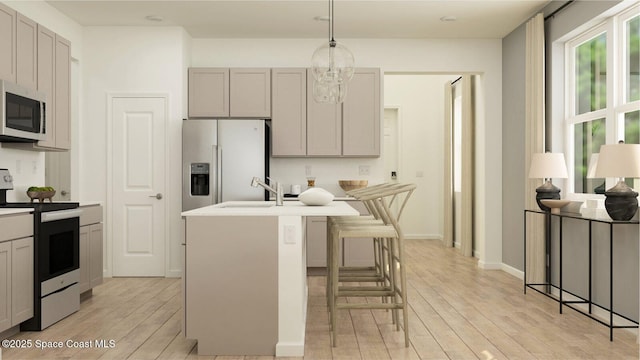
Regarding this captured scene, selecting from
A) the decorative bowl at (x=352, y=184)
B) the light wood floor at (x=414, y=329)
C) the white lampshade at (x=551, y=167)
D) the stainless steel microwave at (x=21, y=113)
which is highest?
the stainless steel microwave at (x=21, y=113)

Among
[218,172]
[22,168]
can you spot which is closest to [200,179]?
[218,172]

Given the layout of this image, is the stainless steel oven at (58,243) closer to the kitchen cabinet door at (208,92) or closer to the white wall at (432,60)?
the kitchen cabinet door at (208,92)

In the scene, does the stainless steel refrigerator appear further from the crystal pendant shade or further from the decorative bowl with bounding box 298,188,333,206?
the decorative bowl with bounding box 298,188,333,206

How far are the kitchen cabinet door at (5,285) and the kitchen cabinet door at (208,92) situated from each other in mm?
2912

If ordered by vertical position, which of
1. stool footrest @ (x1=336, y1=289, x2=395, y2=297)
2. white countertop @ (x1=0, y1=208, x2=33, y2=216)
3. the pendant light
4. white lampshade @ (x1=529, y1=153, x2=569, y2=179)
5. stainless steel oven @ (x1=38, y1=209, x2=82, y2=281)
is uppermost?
the pendant light

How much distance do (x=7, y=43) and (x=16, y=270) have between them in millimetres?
1610

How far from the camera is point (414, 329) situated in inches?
143

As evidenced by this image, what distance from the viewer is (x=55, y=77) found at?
440 cm

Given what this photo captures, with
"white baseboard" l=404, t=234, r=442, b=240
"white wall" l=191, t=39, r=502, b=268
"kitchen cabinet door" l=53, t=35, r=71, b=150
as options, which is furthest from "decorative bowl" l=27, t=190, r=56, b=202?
"white baseboard" l=404, t=234, r=442, b=240

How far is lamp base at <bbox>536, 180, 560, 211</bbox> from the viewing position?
450 centimetres

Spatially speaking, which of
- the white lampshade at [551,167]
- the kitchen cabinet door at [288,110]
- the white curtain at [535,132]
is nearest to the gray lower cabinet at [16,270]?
the kitchen cabinet door at [288,110]

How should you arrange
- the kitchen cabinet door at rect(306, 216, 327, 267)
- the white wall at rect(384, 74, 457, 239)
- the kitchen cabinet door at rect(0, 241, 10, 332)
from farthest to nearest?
the white wall at rect(384, 74, 457, 239) < the kitchen cabinet door at rect(306, 216, 327, 267) < the kitchen cabinet door at rect(0, 241, 10, 332)

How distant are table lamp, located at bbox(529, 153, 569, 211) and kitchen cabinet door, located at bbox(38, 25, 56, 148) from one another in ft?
13.2

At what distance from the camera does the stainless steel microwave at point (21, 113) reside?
367 cm
